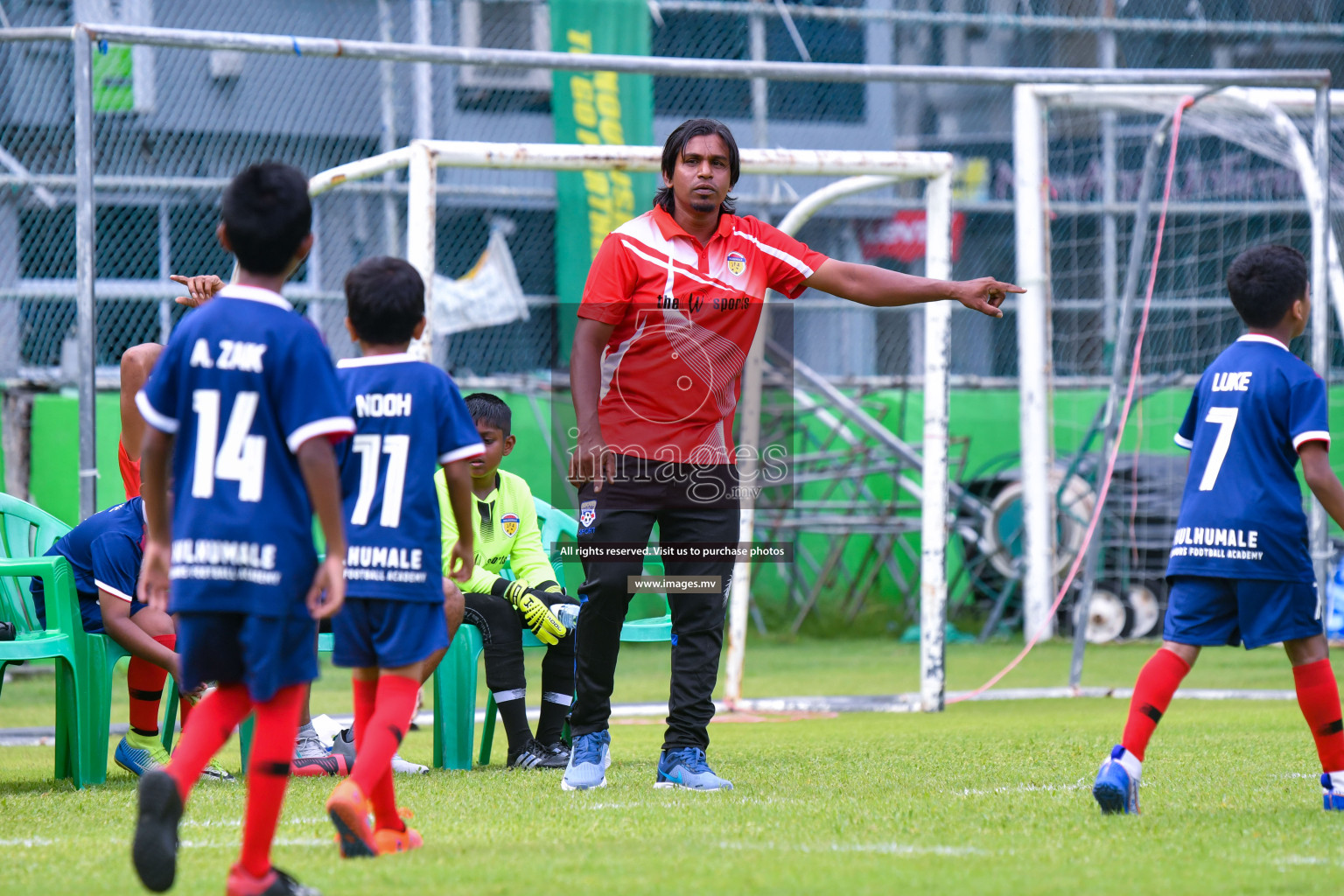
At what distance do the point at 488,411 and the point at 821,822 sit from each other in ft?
7.44

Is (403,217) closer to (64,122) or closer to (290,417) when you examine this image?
(64,122)

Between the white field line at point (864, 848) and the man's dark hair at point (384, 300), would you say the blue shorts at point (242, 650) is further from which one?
the white field line at point (864, 848)

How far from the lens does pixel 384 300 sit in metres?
3.55

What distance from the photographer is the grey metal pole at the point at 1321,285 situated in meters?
7.49

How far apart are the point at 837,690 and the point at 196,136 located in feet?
19.4

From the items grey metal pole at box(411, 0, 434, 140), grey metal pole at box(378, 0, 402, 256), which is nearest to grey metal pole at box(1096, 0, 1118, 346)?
grey metal pole at box(411, 0, 434, 140)

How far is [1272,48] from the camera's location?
576 inches

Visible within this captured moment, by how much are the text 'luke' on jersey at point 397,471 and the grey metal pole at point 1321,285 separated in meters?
5.38

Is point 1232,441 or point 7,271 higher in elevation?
point 7,271

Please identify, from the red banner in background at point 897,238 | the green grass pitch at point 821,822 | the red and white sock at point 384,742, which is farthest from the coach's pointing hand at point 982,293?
the red banner in background at point 897,238

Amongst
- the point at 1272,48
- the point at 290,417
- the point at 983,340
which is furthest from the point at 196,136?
the point at 1272,48

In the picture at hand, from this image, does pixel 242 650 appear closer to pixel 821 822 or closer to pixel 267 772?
A: pixel 267 772

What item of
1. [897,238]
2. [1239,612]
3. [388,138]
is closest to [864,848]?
[1239,612]

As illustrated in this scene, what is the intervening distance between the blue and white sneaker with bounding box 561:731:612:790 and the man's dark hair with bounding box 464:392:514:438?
138 cm
